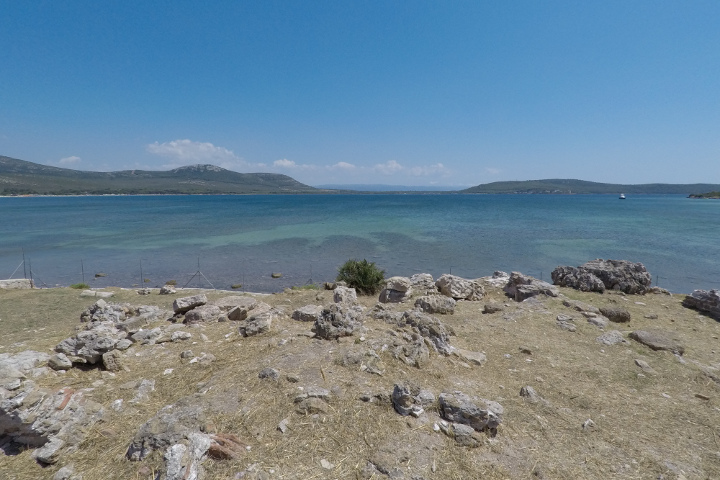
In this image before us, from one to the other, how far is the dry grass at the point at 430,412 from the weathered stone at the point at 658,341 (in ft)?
1.02

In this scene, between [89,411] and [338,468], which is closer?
[338,468]

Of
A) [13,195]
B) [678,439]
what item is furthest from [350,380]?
[13,195]

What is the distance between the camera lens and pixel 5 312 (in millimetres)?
12922

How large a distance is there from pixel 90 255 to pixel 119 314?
101 ft

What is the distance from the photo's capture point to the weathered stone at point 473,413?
511 centimetres

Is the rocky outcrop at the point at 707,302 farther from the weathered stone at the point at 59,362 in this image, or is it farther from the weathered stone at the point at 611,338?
the weathered stone at the point at 59,362

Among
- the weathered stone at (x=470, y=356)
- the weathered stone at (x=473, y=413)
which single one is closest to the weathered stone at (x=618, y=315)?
the weathered stone at (x=470, y=356)

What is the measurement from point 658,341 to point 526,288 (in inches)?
189

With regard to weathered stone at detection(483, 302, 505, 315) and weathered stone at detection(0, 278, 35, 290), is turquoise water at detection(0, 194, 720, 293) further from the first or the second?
weathered stone at detection(483, 302, 505, 315)

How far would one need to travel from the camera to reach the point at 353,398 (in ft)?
18.1

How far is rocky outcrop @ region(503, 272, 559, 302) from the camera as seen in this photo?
13.4 m

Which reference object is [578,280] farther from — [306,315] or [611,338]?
[306,315]

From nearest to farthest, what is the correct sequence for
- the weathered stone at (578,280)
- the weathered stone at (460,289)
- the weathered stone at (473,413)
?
the weathered stone at (473,413)
the weathered stone at (460,289)
the weathered stone at (578,280)

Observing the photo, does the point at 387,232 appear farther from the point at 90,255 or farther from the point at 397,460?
the point at 397,460
